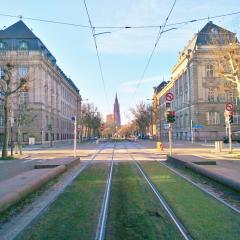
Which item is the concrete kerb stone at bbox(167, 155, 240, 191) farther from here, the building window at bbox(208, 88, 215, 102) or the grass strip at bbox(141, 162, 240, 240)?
the building window at bbox(208, 88, 215, 102)

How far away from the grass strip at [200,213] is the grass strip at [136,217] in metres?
0.40

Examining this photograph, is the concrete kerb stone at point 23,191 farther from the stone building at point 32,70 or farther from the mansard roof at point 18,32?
the mansard roof at point 18,32

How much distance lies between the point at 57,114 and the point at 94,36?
8265cm

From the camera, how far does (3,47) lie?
7962 cm

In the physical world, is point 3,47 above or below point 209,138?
above

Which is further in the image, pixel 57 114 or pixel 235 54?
pixel 57 114

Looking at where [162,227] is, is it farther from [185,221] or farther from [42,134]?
[42,134]

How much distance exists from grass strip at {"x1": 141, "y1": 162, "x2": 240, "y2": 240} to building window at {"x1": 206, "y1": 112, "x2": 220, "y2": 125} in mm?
72665

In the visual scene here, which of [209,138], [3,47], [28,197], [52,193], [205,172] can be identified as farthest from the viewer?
[209,138]

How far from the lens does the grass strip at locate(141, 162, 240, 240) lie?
7.80 m

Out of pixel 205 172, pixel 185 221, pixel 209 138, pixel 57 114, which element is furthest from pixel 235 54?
pixel 57 114

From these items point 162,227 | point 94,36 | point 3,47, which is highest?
point 3,47

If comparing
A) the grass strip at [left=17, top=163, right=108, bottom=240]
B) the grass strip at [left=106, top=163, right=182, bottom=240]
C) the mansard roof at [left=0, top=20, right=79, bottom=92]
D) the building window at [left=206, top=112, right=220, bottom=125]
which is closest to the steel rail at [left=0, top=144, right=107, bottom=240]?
the grass strip at [left=17, top=163, right=108, bottom=240]

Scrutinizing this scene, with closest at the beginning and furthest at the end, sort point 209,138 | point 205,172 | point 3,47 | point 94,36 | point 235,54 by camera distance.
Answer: point 205,172, point 94,36, point 235,54, point 3,47, point 209,138
